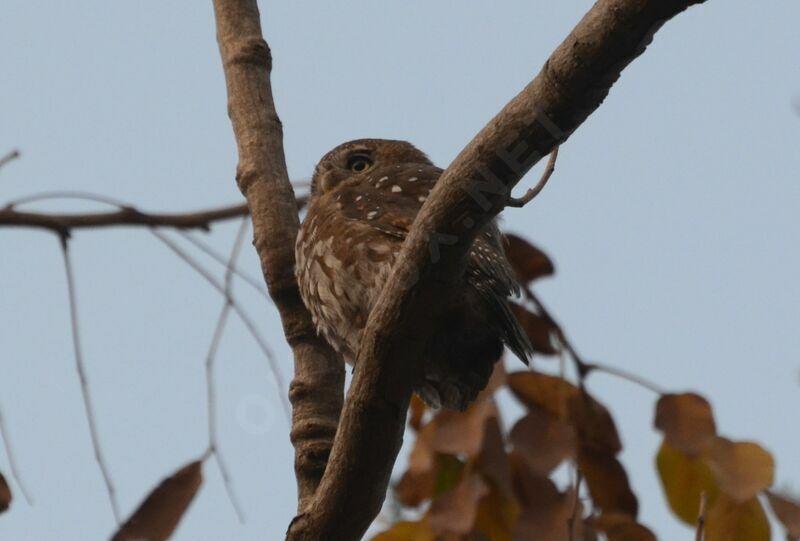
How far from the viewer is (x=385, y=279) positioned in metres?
3.49

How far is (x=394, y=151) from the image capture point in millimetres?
4859

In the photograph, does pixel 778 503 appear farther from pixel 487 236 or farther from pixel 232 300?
pixel 232 300

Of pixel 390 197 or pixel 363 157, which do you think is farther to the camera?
pixel 363 157

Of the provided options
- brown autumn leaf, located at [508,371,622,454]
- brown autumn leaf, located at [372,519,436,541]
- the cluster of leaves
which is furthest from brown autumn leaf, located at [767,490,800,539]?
brown autumn leaf, located at [372,519,436,541]

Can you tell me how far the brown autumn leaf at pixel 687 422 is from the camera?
3316 mm

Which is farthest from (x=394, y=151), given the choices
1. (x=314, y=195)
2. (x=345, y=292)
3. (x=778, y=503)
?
(x=778, y=503)

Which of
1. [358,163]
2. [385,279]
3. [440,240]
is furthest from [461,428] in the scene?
[358,163]

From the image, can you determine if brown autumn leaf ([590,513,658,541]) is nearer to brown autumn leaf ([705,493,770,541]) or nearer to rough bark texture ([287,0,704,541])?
brown autumn leaf ([705,493,770,541])

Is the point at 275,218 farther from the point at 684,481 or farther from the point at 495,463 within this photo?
the point at 684,481

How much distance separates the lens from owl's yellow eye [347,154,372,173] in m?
4.83

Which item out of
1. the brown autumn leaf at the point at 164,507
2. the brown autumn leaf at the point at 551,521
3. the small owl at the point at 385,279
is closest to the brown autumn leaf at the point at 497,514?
the brown autumn leaf at the point at 551,521

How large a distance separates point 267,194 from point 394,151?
3.28 feet

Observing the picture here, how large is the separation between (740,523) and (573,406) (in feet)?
1.82

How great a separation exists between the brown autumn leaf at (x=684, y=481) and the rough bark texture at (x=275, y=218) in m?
0.92
